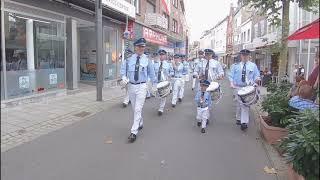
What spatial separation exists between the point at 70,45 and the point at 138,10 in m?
9.52

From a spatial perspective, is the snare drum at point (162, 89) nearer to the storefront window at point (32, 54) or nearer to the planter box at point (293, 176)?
the storefront window at point (32, 54)

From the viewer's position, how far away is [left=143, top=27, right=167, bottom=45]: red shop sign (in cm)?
2380

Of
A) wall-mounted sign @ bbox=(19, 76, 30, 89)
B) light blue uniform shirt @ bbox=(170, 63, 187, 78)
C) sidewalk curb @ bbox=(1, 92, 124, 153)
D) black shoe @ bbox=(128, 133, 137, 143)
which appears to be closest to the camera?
sidewalk curb @ bbox=(1, 92, 124, 153)

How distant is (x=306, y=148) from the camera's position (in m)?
3.90

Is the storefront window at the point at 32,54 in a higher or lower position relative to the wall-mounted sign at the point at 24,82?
higher

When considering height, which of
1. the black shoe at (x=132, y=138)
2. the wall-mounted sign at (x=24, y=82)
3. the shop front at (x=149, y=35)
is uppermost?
the shop front at (x=149, y=35)

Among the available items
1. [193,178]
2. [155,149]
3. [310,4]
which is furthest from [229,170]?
[310,4]

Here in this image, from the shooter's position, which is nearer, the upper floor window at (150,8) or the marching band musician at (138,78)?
the marching band musician at (138,78)

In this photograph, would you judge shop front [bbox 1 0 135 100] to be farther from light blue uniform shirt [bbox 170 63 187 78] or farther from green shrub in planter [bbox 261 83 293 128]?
green shrub in planter [bbox 261 83 293 128]

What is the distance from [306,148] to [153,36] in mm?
22599

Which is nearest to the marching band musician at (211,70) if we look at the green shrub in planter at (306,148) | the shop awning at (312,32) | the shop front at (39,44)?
the shop awning at (312,32)

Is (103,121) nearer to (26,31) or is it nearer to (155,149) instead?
(155,149)

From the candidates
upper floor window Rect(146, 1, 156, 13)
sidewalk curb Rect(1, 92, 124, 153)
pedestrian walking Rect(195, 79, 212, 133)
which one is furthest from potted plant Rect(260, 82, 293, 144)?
upper floor window Rect(146, 1, 156, 13)

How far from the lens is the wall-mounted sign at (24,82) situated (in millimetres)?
10953
